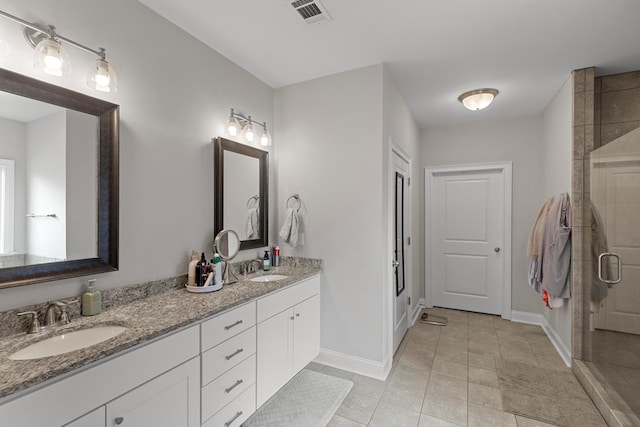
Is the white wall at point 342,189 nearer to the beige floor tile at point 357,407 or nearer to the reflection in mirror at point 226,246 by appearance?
the beige floor tile at point 357,407

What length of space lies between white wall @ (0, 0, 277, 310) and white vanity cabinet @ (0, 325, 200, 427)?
1.83 feet

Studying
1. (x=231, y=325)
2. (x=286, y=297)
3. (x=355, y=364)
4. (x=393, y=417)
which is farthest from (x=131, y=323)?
(x=355, y=364)

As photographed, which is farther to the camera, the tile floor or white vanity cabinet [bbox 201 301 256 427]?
the tile floor

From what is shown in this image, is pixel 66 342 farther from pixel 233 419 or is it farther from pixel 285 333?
pixel 285 333

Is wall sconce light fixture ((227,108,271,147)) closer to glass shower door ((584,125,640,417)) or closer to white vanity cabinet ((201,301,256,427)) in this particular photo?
white vanity cabinet ((201,301,256,427))

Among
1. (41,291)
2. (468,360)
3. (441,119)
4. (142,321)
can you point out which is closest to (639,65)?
(441,119)

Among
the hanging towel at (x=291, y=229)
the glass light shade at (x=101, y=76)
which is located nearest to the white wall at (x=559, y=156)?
the hanging towel at (x=291, y=229)

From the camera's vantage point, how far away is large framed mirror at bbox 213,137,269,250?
7.27 ft

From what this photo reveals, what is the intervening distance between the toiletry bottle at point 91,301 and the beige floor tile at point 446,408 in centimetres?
213

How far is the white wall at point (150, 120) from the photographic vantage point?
140 cm

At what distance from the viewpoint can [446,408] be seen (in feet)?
6.75

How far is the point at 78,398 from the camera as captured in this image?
39.2 inches

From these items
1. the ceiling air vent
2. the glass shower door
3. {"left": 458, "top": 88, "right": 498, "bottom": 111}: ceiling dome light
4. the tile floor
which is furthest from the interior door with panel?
the ceiling air vent

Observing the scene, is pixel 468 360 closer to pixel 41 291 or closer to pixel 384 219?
pixel 384 219
